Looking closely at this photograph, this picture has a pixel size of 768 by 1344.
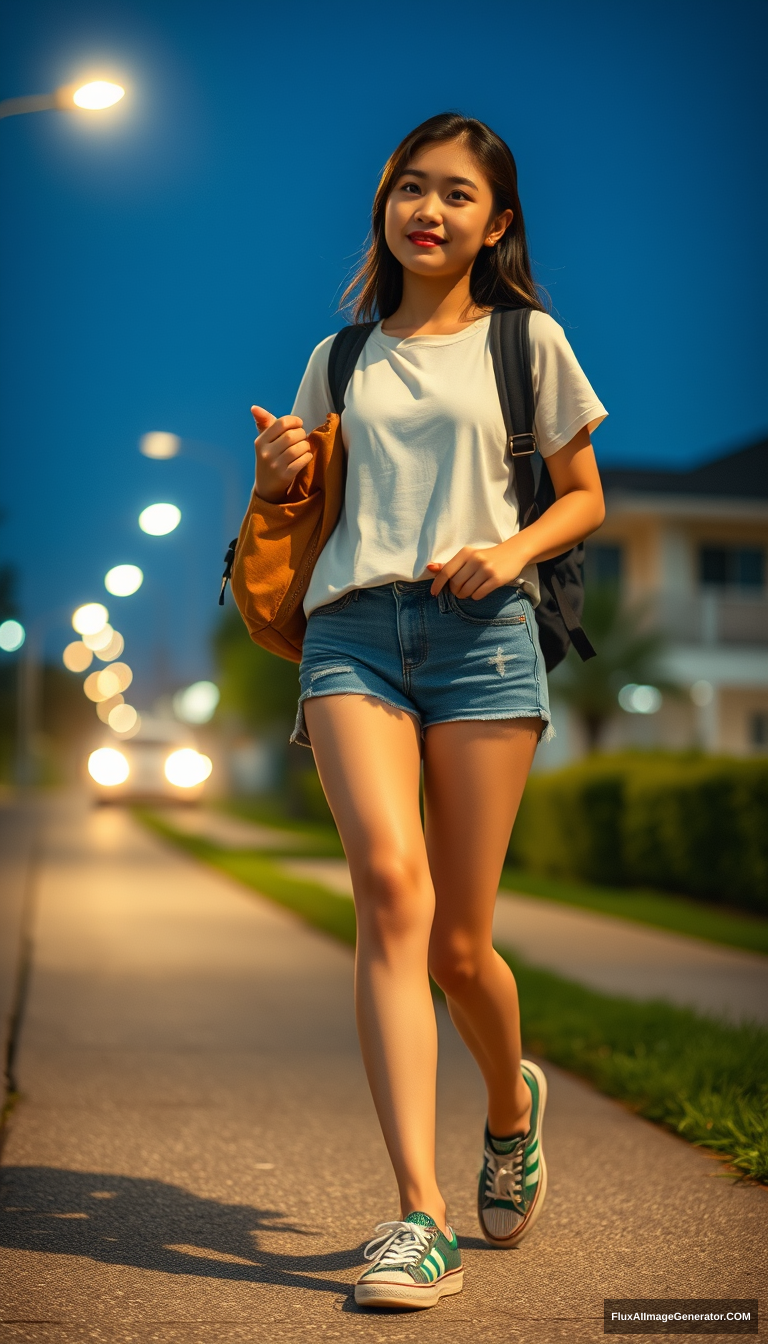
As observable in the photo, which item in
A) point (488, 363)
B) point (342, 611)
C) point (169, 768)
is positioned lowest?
point (169, 768)

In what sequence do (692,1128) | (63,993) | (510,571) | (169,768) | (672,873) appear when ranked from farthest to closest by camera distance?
(169,768)
(672,873)
(63,993)
(692,1128)
(510,571)

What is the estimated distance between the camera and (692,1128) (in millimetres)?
4461

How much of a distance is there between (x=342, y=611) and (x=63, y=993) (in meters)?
4.43

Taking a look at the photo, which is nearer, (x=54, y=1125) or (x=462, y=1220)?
(x=462, y=1220)

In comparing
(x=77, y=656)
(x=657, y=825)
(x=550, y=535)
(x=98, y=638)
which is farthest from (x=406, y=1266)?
(x=77, y=656)

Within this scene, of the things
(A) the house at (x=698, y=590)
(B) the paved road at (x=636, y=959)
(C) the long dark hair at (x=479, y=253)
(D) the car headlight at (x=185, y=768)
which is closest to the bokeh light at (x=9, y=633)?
(D) the car headlight at (x=185, y=768)

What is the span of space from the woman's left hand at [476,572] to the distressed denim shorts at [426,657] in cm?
8

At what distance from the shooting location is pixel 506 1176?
336cm

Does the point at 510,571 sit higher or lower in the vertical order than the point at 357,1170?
higher

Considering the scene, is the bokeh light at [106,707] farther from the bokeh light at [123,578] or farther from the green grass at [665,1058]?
the green grass at [665,1058]

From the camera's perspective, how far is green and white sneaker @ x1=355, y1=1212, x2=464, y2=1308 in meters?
2.85

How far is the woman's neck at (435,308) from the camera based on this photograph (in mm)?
3443

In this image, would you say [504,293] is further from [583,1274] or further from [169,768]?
[169,768]

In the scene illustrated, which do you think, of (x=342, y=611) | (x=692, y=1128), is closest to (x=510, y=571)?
(x=342, y=611)
